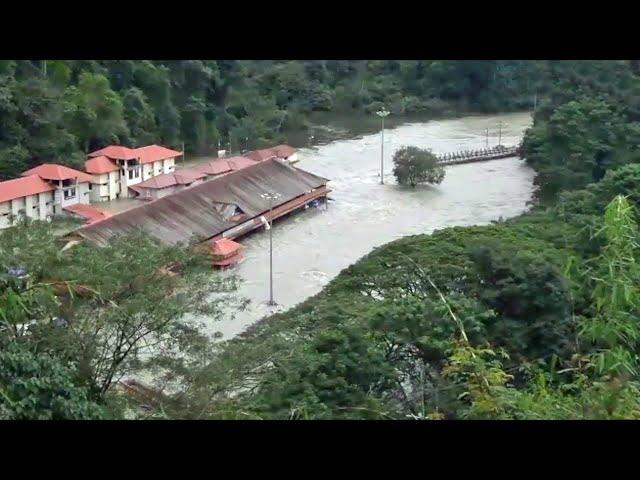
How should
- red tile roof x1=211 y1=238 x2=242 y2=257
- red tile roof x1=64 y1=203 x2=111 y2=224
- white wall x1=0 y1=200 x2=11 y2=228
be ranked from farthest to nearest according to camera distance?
red tile roof x1=64 y1=203 x2=111 y2=224 < white wall x1=0 y1=200 x2=11 y2=228 < red tile roof x1=211 y1=238 x2=242 y2=257

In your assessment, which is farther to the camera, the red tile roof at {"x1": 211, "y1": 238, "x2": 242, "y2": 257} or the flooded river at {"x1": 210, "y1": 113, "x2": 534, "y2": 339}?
the red tile roof at {"x1": 211, "y1": 238, "x2": 242, "y2": 257}

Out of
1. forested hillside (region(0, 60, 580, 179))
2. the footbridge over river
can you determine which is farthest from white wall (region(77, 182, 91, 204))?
the footbridge over river

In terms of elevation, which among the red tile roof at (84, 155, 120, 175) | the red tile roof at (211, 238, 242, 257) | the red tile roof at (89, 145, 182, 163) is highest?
the red tile roof at (89, 145, 182, 163)

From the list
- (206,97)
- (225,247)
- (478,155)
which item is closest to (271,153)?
(206,97)

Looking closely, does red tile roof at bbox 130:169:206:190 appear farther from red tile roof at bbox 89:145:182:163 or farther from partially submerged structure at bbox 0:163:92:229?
partially submerged structure at bbox 0:163:92:229

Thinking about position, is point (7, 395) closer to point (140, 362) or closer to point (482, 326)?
point (140, 362)

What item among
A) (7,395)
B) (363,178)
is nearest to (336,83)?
(363,178)

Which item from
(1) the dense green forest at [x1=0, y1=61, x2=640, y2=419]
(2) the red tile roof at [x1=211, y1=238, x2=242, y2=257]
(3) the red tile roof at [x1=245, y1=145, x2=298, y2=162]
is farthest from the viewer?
(3) the red tile roof at [x1=245, y1=145, x2=298, y2=162]

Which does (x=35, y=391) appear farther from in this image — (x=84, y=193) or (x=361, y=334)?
(x=84, y=193)
